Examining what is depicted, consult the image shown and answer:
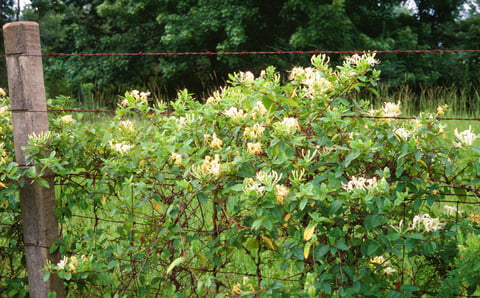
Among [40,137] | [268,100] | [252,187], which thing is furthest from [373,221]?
[40,137]

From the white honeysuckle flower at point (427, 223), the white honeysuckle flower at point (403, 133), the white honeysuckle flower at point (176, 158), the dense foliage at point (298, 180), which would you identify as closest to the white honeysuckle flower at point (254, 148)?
the dense foliage at point (298, 180)

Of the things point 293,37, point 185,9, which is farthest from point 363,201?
point 185,9

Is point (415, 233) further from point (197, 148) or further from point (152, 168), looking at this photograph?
point (152, 168)

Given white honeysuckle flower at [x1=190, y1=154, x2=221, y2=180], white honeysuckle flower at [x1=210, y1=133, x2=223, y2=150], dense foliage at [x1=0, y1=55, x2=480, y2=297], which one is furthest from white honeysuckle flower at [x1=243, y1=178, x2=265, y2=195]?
white honeysuckle flower at [x1=210, y1=133, x2=223, y2=150]

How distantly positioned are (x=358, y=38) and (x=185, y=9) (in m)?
4.56

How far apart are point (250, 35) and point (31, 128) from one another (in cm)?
1146

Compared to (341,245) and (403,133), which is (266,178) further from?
(403,133)

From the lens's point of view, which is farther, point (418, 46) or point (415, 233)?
point (418, 46)

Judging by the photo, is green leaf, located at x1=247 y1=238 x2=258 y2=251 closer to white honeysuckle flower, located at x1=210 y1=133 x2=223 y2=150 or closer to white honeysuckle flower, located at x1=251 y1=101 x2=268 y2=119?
white honeysuckle flower, located at x1=210 y1=133 x2=223 y2=150

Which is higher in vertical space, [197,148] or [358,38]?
[358,38]

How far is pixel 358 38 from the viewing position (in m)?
11.7

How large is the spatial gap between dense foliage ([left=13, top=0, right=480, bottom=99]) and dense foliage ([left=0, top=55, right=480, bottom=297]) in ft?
28.8

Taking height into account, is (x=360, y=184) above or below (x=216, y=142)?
below

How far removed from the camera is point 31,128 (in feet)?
7.83
